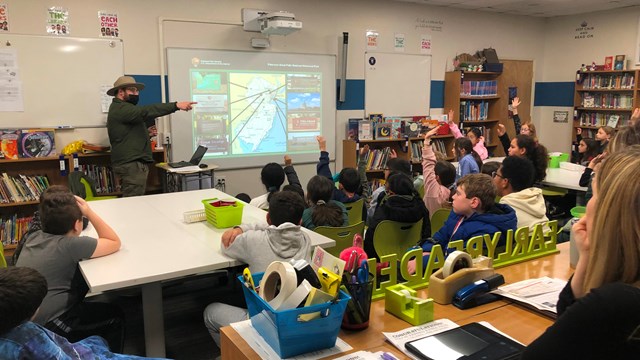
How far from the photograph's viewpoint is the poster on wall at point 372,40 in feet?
22.4

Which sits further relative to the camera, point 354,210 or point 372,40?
point 372,40

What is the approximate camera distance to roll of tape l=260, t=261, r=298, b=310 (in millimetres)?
1310

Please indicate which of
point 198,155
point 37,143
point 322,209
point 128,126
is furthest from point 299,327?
point 37,143

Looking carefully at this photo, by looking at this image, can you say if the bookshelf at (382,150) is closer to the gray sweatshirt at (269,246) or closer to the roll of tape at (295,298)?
the gray sweatshirt at (269,246)

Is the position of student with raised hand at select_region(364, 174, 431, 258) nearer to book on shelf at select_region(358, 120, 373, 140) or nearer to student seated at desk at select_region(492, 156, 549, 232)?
student seated at desk at select_region(492, 156, 549, 232)

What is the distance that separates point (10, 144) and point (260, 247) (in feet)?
11.9

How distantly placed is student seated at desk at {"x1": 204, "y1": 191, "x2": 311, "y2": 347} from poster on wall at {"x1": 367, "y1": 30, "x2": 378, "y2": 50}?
Answer: 4826mm

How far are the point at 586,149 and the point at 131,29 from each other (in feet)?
17.4

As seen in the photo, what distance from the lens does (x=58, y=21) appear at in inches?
196

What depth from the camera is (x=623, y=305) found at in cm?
89

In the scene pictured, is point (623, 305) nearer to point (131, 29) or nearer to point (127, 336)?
point (127, 336)

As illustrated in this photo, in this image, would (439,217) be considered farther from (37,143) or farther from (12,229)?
(12,229)

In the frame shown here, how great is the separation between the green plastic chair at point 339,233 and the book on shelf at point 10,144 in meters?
3.42

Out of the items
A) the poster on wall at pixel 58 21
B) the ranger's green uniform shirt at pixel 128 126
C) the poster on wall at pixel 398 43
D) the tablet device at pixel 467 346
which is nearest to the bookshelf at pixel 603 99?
the poster on wall at pixel 398 43
